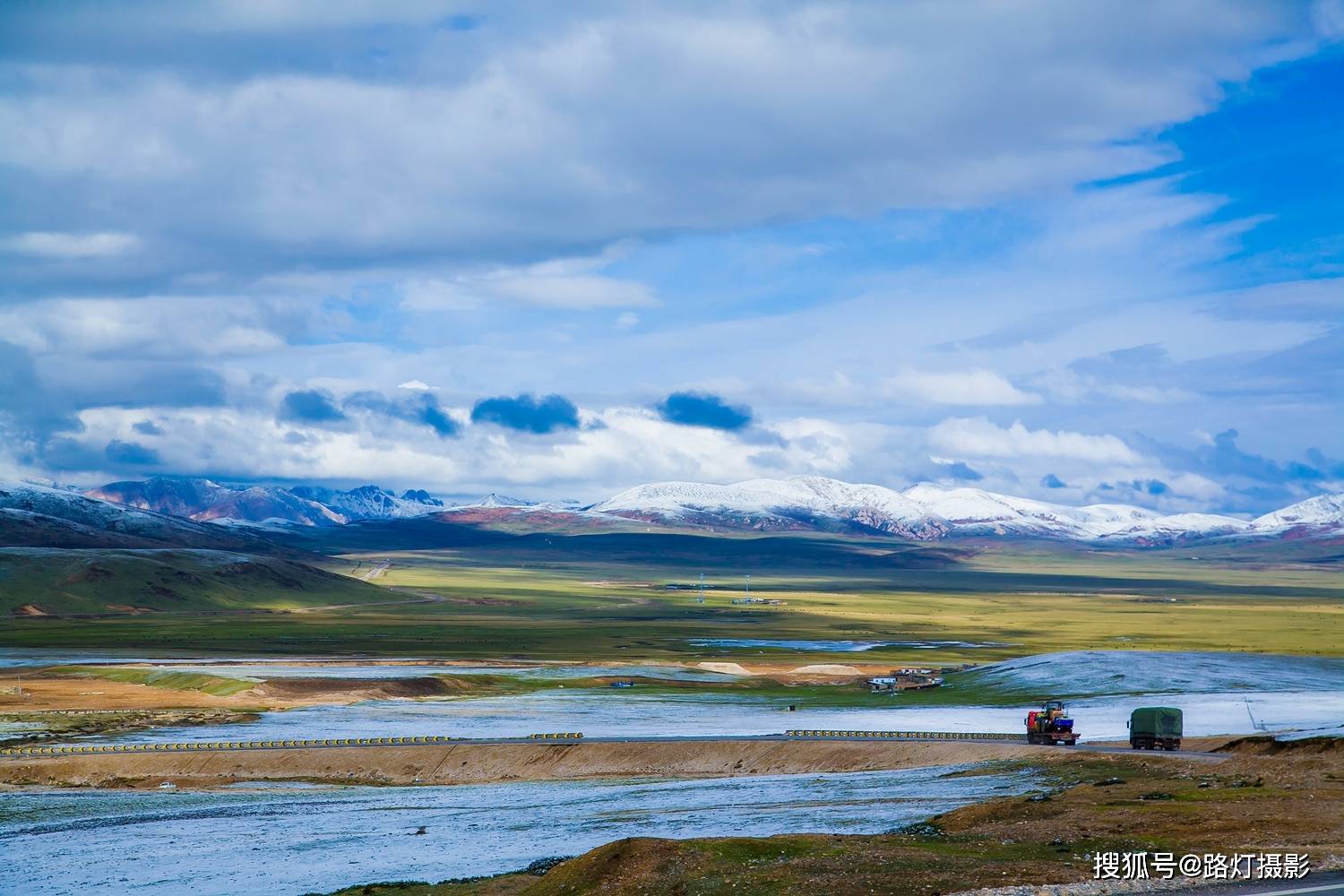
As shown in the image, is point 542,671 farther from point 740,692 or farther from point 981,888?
point 981,888

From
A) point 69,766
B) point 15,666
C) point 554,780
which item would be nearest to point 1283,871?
point 554,780

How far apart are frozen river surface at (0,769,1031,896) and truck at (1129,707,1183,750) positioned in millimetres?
13600

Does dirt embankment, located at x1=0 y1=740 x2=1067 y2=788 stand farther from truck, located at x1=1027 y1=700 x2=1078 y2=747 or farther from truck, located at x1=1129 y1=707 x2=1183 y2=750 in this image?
truck, located at x1=1129 y1=707 x2=1183 y2=750

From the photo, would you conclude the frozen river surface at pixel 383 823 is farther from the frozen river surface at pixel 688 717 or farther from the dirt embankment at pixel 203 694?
the dirt embankment at pixel 203 694

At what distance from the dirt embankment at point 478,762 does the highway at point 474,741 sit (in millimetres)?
1383

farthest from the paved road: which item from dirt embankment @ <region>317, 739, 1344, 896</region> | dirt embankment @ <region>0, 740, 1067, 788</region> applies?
dirt embankment @ <region>0, 740, 1067, 788</region>

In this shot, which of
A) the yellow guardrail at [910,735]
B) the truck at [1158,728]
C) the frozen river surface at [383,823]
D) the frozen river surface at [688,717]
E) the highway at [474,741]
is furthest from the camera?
the frozen river surface at [688,717]

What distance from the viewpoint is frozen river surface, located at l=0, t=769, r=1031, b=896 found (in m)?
52.9

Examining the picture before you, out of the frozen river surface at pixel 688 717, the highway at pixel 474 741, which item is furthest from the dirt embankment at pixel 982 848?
the frozen river surface at pixel 688 717

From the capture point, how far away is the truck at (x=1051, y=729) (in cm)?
8262

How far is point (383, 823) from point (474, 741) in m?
27.1

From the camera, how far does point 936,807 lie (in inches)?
2314

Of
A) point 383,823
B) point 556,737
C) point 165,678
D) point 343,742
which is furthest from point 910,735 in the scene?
point 165,678

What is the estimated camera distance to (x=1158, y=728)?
259 feet
